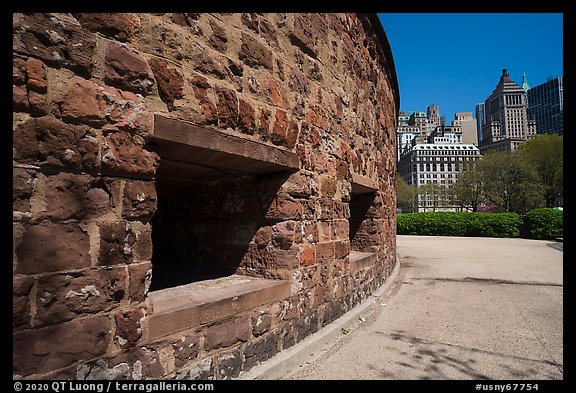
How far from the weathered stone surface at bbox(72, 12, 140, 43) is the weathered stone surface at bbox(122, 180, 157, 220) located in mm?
794

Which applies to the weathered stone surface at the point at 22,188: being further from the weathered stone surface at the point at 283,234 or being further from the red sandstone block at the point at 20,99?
the weathered stone surface at the point at 283,234

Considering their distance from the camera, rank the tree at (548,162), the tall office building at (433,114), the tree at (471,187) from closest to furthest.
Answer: the tree at (548,162) < the tree at (471,187) < the tall office building at (433,114)

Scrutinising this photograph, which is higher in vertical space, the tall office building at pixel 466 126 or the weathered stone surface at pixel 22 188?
the tall office building at pixel 466 126

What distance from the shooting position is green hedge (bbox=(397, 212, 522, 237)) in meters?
17.6

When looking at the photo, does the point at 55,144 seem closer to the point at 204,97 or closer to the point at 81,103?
the point at 81,103

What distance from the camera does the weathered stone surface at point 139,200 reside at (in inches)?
69.9

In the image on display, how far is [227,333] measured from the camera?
2.28 m

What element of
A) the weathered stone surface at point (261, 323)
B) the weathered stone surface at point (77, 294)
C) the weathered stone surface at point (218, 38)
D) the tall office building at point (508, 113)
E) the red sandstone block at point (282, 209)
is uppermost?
the tall office building at point (508, 113)

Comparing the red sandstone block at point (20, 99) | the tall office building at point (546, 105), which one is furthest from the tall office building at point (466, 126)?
the red sandstone block at point (20, 99)

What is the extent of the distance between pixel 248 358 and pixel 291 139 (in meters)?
1.82

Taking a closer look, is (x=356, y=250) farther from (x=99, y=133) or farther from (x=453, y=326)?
(x=99, y=133)

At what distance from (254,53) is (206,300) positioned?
190cm

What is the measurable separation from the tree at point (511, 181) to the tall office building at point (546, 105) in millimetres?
96226
